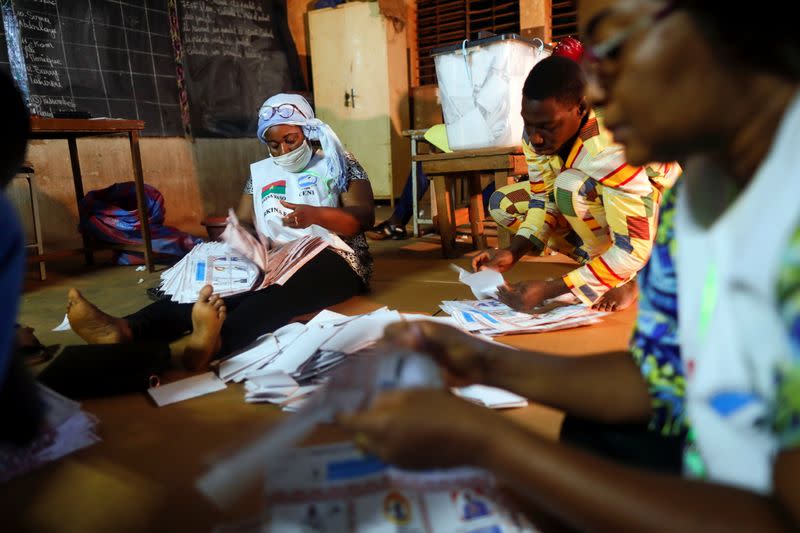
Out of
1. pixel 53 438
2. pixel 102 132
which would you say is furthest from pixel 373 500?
pixel 102 132

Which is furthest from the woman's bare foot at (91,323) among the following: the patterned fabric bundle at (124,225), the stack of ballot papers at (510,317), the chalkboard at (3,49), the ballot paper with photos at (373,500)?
A: the chalkboard at (3,49)

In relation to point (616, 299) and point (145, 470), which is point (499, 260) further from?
point (145, 470)

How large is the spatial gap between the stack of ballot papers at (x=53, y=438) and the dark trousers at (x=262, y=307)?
0.49 meters

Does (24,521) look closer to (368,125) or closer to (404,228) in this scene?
(404,228)

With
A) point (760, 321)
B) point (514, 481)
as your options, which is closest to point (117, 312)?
point (514, 481)

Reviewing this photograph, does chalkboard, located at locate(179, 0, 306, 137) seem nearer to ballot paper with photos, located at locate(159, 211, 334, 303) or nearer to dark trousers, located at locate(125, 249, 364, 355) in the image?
ballot paper with photos, located at locate(159, 211, 334, 303)

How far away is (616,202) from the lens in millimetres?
1842

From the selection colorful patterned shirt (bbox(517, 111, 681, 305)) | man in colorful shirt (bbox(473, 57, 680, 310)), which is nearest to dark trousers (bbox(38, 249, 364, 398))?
man in colorful shirt (bbox(473, 57, 680, 310))

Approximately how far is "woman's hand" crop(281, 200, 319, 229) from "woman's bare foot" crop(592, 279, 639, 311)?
3.49ft

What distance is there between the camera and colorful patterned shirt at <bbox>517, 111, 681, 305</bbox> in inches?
71.8

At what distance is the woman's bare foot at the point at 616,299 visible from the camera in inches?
78.8

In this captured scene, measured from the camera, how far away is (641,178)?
182 centimetres

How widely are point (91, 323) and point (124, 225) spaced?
2016 mm

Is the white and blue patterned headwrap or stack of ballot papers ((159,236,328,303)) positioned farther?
the white and blue patterned headwrap
